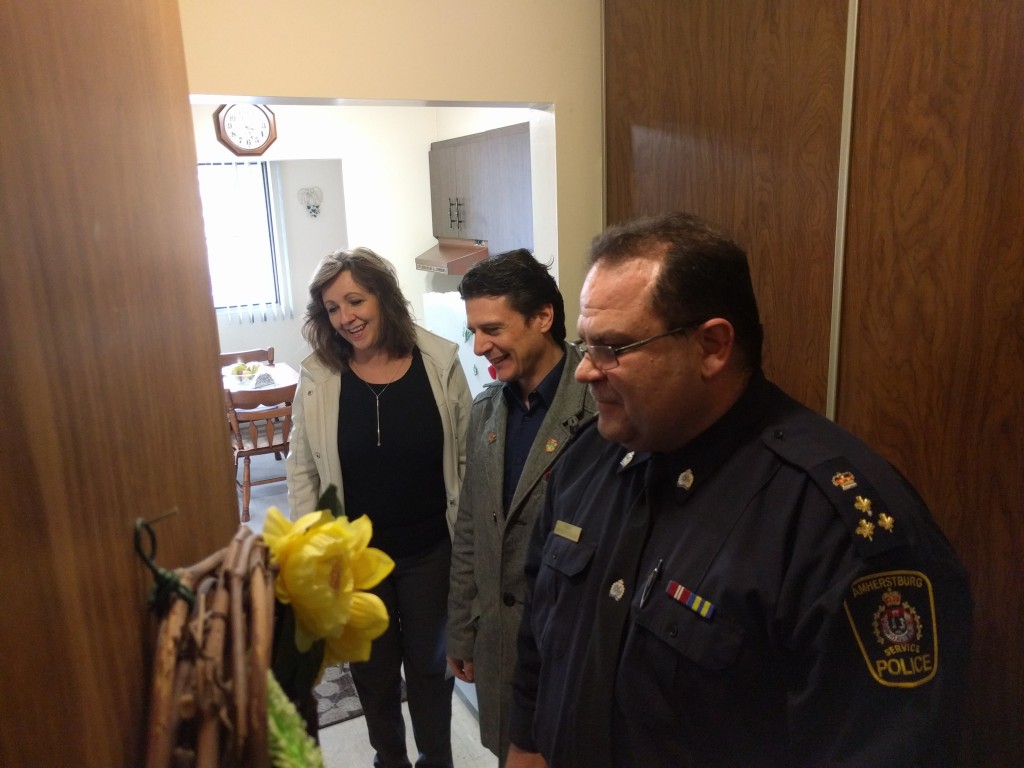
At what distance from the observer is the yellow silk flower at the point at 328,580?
0.40m

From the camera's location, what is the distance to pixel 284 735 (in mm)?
362

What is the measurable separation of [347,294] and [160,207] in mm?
1317

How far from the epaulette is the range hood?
3.00 m

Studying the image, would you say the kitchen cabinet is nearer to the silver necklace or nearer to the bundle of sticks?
the silver necklace

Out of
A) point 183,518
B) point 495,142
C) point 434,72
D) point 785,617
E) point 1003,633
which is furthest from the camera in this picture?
point 495,142

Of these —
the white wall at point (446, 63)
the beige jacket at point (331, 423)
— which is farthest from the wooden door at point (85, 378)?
the white wall at point (446, 63)

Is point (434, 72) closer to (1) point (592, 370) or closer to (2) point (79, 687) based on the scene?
(1) point (592, 370)

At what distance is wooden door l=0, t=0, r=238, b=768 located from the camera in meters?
0.29

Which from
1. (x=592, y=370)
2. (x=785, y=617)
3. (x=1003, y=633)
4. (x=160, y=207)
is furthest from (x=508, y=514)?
(x=160, y=207)

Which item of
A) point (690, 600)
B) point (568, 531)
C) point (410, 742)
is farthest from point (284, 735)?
point (410, 742)

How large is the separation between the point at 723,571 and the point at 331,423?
115 cm

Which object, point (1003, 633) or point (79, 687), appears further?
point (1003, 633)

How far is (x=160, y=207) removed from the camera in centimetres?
48

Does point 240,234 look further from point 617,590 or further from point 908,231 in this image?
point 617,590
